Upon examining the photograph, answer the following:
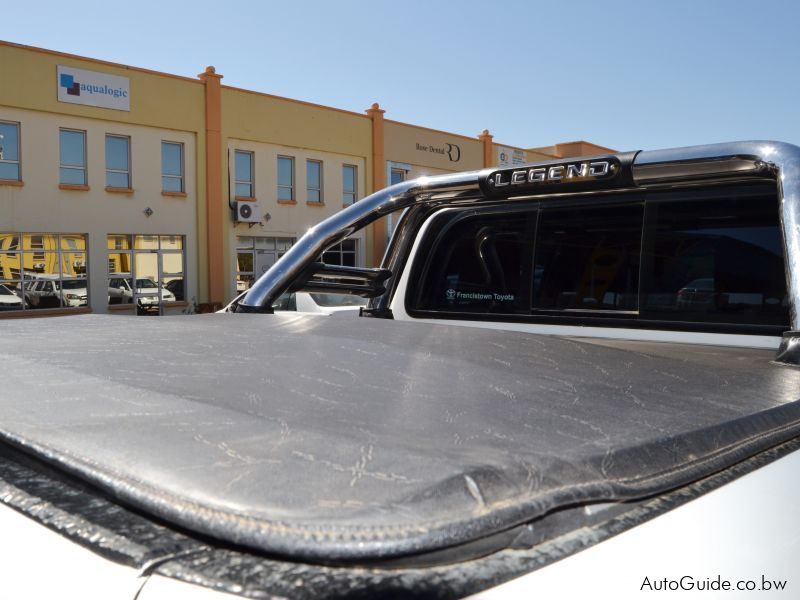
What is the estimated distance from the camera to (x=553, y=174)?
9.50 ft

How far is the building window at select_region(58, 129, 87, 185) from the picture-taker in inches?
899

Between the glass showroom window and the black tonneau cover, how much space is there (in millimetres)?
22405

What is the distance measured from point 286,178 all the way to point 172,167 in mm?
4586

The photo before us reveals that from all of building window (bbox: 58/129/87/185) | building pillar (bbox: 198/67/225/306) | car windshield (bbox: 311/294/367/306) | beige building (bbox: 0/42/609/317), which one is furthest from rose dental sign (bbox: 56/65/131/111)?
car windshield (bbox: 311/294/367/306)

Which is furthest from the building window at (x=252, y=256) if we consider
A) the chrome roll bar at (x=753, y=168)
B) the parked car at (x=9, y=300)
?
the chrome roll bar at (x=753, y=168)

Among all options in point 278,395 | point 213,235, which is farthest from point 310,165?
point 278,395

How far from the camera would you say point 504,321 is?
351 centimetres

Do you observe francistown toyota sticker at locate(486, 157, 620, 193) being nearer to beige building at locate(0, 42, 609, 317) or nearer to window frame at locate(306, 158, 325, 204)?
beige building at locate(0, 42, 609, 317)

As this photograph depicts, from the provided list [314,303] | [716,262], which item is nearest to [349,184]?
[314,303]

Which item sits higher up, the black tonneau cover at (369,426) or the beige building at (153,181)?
the beige building at (153,181)

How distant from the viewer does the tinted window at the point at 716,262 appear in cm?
270

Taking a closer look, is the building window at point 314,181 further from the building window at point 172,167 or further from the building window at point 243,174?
the building window at point 172,167

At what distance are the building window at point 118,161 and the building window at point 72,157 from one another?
782mm

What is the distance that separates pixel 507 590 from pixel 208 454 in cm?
40
